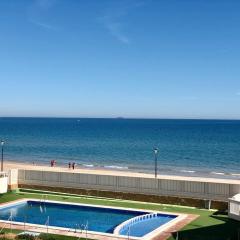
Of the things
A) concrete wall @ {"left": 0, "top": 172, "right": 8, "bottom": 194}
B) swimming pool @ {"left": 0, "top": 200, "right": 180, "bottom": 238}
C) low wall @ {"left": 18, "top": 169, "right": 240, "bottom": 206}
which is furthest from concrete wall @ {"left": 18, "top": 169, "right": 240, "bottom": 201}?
swimming pool @ {"left": 0, "top": 200, "right": 180, "bottom": 238}

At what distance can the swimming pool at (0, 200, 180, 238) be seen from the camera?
22547mm

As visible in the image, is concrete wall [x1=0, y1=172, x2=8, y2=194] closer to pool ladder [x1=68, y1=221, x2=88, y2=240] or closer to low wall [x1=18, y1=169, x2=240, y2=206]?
low wall [x1=18, y1=169, x2=240, y2=206]

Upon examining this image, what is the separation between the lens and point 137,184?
28.3 meters

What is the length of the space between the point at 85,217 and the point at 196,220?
19.1ft

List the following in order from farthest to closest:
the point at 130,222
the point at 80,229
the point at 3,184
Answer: the point at 3,184
the point at 130,222
the point at 80,229

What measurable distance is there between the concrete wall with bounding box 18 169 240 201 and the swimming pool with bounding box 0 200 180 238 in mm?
2662

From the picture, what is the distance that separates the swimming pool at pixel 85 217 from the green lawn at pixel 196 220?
105 cm

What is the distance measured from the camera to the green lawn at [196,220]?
67.8 ft

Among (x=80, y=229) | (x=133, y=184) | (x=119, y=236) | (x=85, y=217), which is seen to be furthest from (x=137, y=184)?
(x=119, y=236)

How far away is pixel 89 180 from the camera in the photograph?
2973cm

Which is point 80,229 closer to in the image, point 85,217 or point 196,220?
point 85,217

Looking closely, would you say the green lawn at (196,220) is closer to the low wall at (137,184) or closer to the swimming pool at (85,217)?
the low wall at (137,184)

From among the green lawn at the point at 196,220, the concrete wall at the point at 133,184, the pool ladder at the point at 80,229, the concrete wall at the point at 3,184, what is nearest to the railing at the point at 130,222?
the pool ladder at the point at 80,229

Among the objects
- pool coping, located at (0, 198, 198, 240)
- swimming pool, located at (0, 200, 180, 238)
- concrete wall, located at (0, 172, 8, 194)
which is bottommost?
swimming pool, located at (0, 200, 180, 238)
